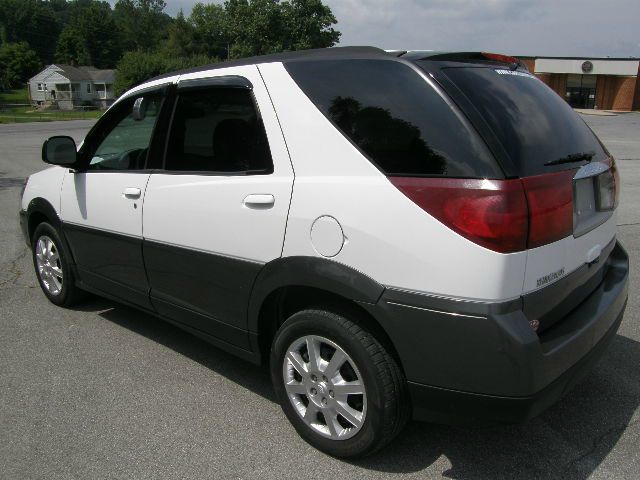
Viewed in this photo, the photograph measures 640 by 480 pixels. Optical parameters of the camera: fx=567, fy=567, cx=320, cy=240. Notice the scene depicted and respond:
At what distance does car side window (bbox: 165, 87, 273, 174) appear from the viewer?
2941mm

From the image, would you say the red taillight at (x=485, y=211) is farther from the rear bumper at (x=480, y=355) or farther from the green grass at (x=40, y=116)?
the green grass at (x=40, y=116)

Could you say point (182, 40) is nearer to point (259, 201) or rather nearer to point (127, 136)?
point (127, 136)

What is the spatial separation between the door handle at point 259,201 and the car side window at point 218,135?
0.13m

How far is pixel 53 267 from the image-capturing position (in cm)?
473

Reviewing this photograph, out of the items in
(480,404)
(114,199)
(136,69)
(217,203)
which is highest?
(136,69)

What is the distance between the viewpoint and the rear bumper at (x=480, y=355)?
85.5 inches

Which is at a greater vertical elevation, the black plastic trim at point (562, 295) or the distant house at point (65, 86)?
the distant house at point (65, 86)

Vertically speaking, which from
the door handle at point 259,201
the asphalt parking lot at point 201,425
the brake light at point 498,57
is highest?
the brake light at point 498,57

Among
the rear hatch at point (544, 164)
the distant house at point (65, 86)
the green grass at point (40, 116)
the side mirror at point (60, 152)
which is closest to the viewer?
the rear hatch at point (544, 164)

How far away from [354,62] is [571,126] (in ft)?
3.73

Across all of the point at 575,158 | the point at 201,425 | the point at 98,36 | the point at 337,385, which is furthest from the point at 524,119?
the point at 98,36

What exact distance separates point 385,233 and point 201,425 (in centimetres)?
154

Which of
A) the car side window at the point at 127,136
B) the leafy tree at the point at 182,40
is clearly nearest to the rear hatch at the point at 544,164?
the car side window at the point at 127,136

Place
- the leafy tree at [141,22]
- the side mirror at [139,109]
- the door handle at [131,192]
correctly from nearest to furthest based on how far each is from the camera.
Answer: the door handle at [131,192] < the side mirror at [139,109] < the leafy tree at [141,22]
